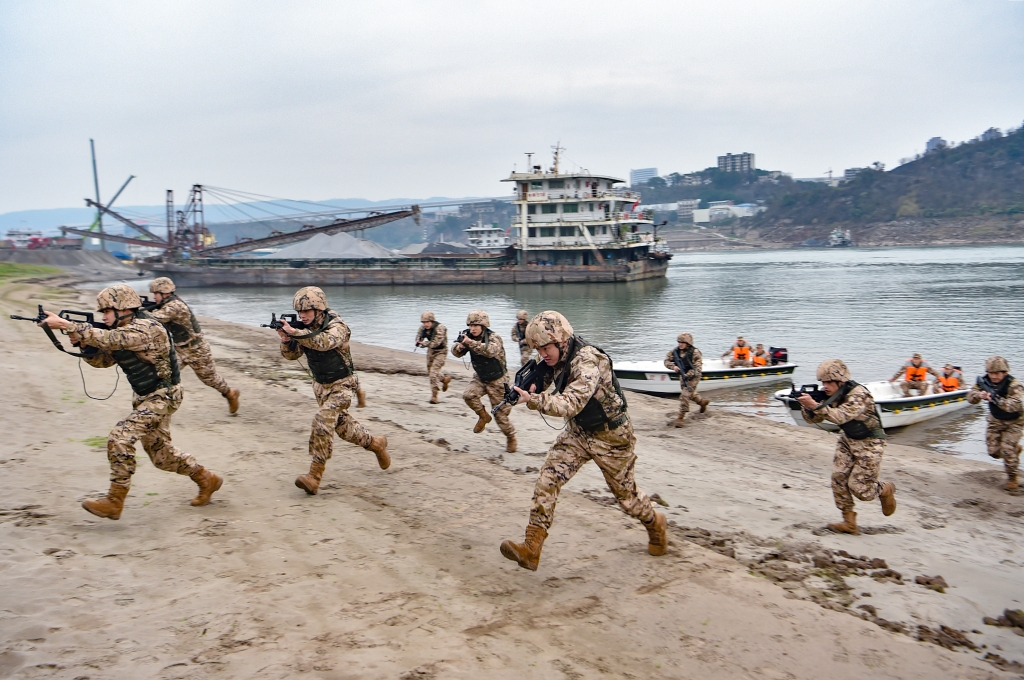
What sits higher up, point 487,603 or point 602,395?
point 602,395

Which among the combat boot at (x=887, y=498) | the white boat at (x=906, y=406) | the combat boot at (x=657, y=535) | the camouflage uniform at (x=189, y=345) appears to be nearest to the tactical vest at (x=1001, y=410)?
the combat boot at (x=887, y=498)

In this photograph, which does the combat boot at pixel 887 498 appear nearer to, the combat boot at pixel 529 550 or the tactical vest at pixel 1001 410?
the tactical vest at pixel 1001 410

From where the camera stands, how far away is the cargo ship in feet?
189

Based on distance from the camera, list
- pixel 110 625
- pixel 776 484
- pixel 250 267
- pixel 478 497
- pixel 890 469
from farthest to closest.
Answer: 1. pixel 250 267
2. pixel 890 469
3. pixel 776 484
4. pixel 478 497
5. pixel 110 625

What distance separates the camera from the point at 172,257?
7225 centimetres

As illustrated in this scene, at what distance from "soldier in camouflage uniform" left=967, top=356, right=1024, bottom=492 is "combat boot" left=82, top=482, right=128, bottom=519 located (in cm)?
965

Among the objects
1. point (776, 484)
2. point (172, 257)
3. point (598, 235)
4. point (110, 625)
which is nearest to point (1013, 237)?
point (598, 235)

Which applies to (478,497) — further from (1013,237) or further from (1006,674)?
(1013,237)

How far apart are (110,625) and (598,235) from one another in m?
56.6

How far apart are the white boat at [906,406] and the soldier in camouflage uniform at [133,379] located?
36.1 ft

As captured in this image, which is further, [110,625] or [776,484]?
[776,484]

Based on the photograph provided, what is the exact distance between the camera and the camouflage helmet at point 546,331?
16.9 ft

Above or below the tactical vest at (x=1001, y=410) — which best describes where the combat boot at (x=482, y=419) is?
below

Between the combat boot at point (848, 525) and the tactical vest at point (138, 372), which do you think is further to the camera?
the combat boot at point (848, 525)
